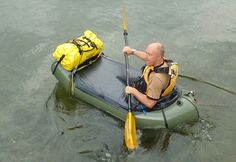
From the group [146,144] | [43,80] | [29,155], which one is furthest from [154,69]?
[43,80]

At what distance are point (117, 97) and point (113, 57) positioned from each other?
2.39 m

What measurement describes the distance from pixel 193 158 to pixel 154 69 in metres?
1.56

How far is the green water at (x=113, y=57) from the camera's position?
5695 mm

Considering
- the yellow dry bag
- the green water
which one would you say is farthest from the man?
Answer: the yellow dry bag

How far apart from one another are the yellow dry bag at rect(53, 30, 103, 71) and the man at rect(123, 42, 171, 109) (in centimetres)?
111

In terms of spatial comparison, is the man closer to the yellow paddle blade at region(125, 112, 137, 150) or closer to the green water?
the yellow paddle blade at region(125, 112, 137, 150)

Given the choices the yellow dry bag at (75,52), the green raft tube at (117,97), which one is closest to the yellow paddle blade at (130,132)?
the green raft tube at (117,97)

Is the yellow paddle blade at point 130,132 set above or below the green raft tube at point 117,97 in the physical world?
below

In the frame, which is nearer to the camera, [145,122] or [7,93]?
[145,122]

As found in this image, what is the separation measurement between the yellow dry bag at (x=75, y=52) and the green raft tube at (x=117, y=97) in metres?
0.19

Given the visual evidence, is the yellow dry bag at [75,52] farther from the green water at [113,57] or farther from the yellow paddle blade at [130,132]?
the yellow paddle blade at [130,132]

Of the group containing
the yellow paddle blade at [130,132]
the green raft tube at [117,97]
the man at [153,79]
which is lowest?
the yellow paddle blade at [130,132]

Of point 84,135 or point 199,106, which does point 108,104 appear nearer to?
point 84,135

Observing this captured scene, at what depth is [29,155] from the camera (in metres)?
5.59
